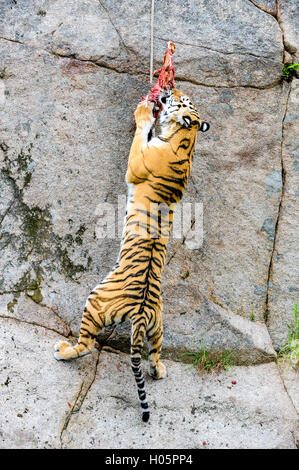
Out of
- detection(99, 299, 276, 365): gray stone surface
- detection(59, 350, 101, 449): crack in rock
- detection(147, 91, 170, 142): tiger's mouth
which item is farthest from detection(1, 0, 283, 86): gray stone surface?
detection(59, 350, 101, 449): crack in rock

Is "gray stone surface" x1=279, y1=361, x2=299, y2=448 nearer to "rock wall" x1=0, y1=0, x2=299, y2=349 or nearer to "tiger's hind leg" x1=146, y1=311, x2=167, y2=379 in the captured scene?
"rock wall" x1=0, y1=0, x2=299, y2=349

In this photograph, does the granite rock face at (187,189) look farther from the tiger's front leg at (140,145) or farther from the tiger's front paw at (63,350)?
the tiger's front leg at (140,145)

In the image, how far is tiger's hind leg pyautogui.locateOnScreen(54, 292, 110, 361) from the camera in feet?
12.0

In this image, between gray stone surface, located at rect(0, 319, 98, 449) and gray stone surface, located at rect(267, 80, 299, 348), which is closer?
gray stone surface, located at rect(0, 319, 98, 449)

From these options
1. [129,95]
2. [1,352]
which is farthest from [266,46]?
[1,352]

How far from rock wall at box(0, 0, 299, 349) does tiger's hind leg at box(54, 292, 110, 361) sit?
0.33 meters

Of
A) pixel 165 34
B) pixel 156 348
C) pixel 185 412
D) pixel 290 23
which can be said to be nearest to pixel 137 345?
pixel 156 348

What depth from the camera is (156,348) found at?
12.8 feet

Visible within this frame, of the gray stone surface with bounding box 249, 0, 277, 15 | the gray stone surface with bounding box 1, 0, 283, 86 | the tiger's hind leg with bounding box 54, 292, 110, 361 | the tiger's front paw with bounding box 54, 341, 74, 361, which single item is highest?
the gray stone surface with bounding box 249, 0, 277, 15

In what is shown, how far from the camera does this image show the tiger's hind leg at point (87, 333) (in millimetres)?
3660

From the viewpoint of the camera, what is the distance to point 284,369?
4.43 meters

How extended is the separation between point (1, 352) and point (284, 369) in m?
2.23

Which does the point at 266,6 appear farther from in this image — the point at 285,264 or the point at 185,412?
the point at 185,412
